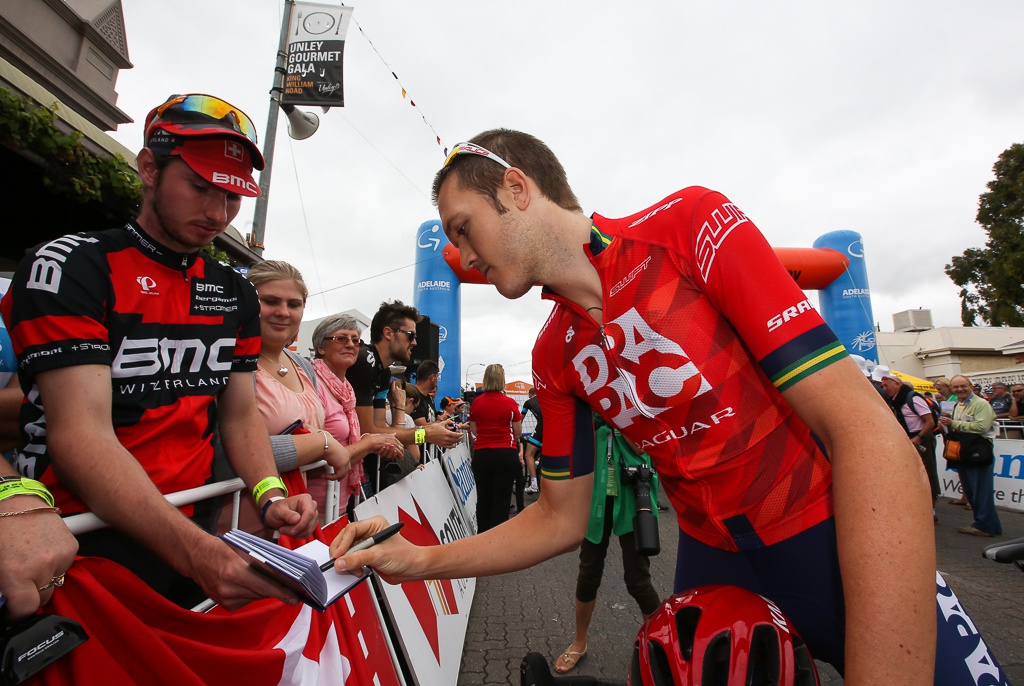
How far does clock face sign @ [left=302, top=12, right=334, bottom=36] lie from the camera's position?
7.77m

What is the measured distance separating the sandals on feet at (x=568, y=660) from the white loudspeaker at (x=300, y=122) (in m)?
7.37

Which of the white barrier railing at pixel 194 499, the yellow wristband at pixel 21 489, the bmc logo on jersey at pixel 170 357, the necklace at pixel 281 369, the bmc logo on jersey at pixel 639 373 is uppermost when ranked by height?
the necklace at pixel 281 369

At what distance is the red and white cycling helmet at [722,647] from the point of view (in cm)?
88

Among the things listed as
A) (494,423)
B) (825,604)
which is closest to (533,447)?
(494,423)

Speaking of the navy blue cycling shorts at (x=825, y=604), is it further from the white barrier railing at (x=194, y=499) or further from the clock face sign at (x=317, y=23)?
the clock face sign at (x=317, y=23)

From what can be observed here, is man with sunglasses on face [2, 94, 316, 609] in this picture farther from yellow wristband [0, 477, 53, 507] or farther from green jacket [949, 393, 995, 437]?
green jacket [949, 393, 995, 437]

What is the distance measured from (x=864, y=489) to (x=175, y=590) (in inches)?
66.3

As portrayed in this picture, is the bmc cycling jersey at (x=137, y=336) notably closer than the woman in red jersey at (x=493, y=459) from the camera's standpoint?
Yes

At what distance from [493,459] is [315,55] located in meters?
6.42

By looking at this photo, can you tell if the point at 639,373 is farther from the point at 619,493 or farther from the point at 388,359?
the point at 388,359

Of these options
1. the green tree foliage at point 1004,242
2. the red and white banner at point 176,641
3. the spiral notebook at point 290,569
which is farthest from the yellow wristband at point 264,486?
the green tree foliage at point 1004,242

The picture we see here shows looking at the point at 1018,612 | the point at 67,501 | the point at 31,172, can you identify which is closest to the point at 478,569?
the point at 67,501

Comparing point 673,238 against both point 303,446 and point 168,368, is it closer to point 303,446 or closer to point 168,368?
point 168,368

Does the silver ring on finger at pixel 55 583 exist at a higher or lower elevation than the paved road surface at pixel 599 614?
higher
